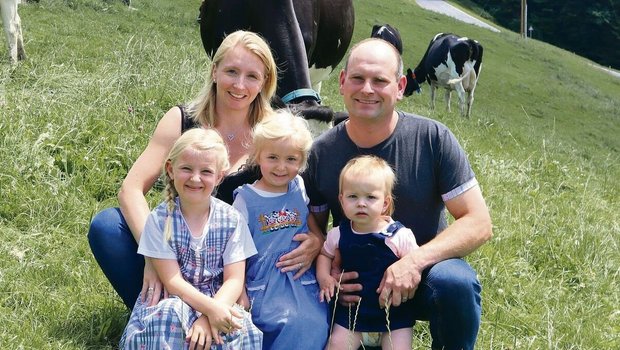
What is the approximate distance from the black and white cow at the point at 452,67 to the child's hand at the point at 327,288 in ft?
44.2

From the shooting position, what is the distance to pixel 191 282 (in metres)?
3.03

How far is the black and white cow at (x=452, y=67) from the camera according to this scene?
16.4 meters

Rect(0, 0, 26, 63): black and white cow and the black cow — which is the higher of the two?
the black cow

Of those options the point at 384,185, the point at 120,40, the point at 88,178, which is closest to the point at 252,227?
the point at 384,185

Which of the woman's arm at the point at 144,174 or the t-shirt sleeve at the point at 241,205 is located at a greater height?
the woman's arm at the point at 144,174

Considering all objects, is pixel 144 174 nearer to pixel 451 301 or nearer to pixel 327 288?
pixel 327 288

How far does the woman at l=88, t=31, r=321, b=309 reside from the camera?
10.5 feet

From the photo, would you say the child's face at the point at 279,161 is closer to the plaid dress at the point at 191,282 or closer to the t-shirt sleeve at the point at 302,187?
the t-shirt sleeve at the point at 302,187

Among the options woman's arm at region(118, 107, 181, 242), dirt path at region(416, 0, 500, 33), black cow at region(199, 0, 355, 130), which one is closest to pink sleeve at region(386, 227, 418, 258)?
woman's arm at region(118, 107, 181, 242)

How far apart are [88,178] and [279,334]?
8.03 feet

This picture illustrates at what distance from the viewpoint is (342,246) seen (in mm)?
3156

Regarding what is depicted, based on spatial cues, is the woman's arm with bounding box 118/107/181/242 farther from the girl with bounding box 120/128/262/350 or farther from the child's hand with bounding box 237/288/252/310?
the child's hand with bounding box 237/288/252/310

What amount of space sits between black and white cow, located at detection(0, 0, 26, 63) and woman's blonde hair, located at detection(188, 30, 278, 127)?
257 inches

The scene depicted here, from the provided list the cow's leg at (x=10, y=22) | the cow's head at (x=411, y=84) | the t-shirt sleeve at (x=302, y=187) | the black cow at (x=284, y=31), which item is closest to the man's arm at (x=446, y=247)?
the t-shirt sleeve at (x=302, y=187)
